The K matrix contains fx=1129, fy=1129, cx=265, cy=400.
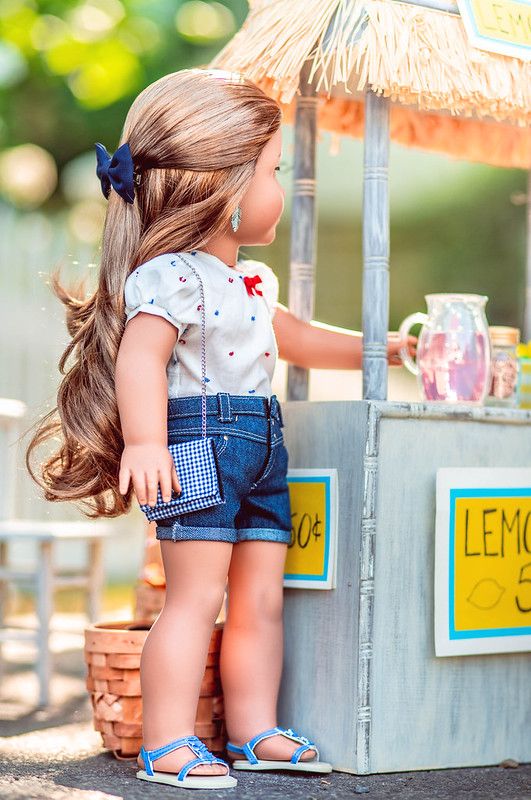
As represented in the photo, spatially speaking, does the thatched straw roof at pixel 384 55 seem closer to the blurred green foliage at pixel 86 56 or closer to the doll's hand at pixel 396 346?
the doll's hand at pixel 396 346

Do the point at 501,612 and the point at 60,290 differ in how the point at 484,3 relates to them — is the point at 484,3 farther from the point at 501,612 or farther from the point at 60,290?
the point at 501,612

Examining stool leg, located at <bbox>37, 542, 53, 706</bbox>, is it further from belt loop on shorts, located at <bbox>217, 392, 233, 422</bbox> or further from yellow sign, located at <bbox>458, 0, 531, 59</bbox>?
yellow sign, located at <bbox>458, 0, 531, 59</bbox>

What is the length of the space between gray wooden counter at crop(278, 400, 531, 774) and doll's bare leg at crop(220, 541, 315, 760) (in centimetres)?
9

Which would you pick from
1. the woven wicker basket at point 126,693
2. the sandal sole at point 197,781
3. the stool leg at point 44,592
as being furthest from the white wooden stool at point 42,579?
the sandal sole at point 197,781

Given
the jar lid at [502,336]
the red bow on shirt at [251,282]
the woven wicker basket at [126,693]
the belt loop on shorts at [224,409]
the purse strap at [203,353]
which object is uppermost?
the red bow on shirt at [251,282]

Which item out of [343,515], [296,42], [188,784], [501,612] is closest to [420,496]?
[343,515]

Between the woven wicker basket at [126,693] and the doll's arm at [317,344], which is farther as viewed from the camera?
the doll's arm at [317,344]

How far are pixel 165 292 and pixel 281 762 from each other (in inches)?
40.1

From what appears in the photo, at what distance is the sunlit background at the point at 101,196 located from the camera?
7133 millimetres

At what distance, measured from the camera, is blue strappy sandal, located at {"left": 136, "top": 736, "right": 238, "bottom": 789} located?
2.18 m

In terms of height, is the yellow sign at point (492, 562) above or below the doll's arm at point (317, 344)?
below

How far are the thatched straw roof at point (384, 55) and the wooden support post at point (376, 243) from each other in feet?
0.21

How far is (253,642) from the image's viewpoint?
2.45 m

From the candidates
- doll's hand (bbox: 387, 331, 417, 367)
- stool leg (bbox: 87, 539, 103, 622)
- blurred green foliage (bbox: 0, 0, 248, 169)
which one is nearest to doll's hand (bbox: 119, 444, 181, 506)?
doll's hand (bbox: 387, 331, 417, 367)
